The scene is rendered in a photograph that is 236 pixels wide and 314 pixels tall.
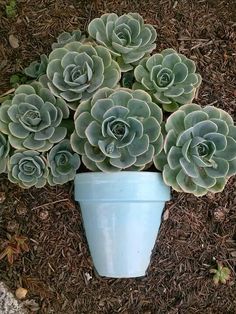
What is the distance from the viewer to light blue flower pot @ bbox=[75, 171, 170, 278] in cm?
130

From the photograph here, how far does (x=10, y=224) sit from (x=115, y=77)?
439 mm

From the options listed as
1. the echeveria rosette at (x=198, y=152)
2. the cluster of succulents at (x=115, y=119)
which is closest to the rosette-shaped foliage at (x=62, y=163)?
the cluster of succulents at (x=115, y=119)

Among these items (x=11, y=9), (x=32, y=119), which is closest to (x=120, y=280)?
(x=32, y=119)

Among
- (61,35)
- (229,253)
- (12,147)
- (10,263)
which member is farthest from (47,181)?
(229,253)

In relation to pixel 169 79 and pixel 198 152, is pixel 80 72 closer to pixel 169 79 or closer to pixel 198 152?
pixel 169 79

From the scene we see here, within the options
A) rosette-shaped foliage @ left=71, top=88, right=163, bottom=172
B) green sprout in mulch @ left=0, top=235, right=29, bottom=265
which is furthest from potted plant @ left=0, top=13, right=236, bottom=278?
green sprout in mulch @ left=0, top=235, right=29, bottom=265

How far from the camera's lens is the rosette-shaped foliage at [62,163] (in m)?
1.34

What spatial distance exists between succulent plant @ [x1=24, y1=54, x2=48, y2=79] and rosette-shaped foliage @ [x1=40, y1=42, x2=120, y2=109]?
0.07 m

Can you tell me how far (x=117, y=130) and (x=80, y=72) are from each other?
0.52ft

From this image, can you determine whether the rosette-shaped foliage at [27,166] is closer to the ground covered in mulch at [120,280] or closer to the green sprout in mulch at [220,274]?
the ground covered in mulch at [120,280]

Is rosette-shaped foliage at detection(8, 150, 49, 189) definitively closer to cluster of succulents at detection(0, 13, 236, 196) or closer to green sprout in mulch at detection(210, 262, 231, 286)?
cluster of succulents at detection(0, 13, 236, 196)

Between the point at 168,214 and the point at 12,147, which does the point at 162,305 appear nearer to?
the point at 168,214

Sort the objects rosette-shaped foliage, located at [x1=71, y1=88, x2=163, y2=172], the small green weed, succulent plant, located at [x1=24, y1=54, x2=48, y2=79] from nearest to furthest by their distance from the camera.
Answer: rosette-shaped foliage, located at [x1=71, y1=88, x2=163, y2=172] < succulent plant, located at [x1=24, y1=54, x2=48, y2=79] < the small green weed

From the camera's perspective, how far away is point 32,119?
1.30m
